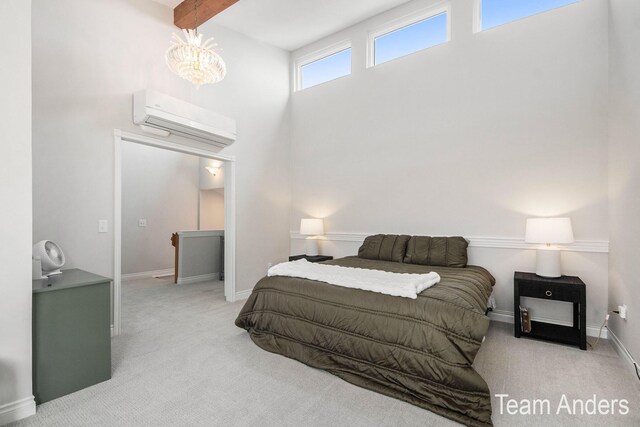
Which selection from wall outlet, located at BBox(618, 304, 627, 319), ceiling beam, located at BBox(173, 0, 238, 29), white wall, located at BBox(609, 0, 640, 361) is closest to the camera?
white wall, located at BBox(609, 0, 640, 361)

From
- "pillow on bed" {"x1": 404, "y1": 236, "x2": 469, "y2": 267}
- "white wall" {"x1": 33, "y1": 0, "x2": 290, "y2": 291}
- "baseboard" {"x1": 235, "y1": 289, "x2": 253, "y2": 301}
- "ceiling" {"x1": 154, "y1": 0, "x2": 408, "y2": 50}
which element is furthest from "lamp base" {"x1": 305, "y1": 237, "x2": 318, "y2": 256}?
"ceiling" {"x1": 154, "y1": 0, "x2": 408, "y2": 50}

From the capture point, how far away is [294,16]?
13.7 feet

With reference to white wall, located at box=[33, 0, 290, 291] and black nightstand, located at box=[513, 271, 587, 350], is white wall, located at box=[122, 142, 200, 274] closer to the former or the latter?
white wall, located at box=[33, 0, 290, 291]

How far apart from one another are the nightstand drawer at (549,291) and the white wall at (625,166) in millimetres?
309

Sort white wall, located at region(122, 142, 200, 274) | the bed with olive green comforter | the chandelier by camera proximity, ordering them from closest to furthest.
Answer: the bed with olive green comforter < the chandelier < white wall, located at region(122, 142, 200, 274)

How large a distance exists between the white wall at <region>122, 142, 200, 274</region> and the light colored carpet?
139 inches

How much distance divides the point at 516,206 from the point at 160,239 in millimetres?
6205

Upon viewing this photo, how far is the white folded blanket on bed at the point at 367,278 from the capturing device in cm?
220

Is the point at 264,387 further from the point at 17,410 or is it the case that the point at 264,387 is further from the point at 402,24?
the point at 402,24

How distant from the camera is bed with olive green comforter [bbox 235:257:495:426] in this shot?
1.82m

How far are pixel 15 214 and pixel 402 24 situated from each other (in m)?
4.37

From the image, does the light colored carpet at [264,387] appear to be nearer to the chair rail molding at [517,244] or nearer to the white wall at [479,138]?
the chair rail molding at [517,244]

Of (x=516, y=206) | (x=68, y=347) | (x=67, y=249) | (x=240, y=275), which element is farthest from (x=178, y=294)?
(x=516, y=206)

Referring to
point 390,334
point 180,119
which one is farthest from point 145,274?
point 390,334
